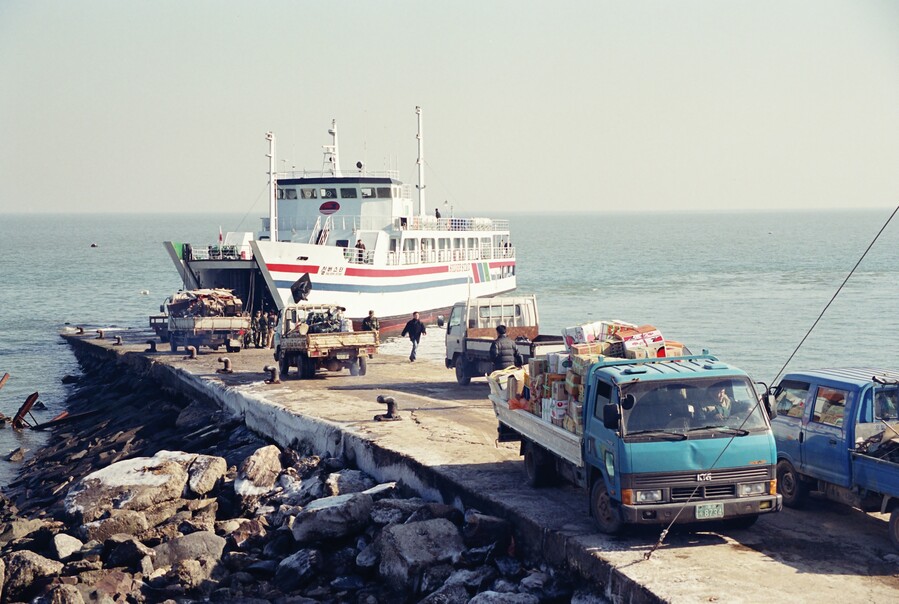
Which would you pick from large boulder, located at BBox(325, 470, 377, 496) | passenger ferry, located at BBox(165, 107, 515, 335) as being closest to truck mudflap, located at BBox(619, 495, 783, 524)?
large boulder, located at BBox(325, 470, 377, 496)

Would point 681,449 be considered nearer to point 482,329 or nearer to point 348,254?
point 482,329

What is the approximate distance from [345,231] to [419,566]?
34.0 m

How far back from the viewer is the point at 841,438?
34.7ft

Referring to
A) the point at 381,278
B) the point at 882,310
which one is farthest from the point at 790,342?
the point at 381,278

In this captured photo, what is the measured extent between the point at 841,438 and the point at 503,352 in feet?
35.6

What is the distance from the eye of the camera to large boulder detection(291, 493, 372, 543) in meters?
12.4

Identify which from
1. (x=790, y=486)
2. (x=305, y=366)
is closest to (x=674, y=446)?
(x=790, y=486)

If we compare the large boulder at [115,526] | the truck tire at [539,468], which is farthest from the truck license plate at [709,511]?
the large boulder at [115,526]

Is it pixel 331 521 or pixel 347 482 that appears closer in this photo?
pixel 331 521

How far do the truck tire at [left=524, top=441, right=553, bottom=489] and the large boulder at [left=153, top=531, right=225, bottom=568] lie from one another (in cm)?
395

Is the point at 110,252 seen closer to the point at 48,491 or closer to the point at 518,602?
the point at 48,491

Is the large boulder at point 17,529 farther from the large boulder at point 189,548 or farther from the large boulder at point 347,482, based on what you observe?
the large boulder at point 347,482

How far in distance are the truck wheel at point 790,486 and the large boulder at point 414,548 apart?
3.70 m

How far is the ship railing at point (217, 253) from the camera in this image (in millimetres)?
38375
